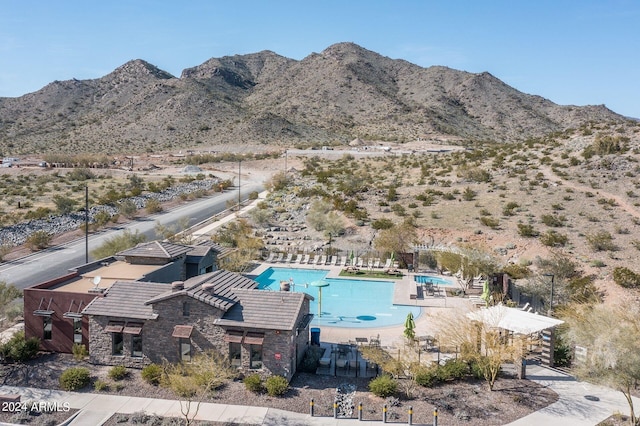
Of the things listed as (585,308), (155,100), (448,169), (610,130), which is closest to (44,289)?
(585,308)

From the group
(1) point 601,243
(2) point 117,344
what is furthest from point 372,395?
(1) point 601,243

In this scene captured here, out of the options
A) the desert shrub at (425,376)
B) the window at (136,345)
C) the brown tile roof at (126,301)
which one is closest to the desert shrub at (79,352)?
the brown tile roof at (126,301)

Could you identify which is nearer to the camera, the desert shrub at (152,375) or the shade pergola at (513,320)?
the desert shrub at (152,375)

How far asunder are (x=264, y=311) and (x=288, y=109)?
12414 centimetres

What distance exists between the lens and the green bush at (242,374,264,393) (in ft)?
51.8

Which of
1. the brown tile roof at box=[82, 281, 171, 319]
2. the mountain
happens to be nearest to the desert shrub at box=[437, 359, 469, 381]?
the brown tile roof at box=[82, 281, 171, 319]

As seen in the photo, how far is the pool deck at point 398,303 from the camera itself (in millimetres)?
21125

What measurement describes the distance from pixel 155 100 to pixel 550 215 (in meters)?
129

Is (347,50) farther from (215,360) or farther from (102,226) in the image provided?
(215,360)

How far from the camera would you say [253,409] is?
1497 cm

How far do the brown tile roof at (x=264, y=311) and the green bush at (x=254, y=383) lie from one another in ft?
4.95

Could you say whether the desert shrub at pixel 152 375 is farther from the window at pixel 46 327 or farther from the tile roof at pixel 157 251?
the tile roof at pixel 157 251

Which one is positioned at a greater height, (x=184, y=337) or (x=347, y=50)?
(x=347, y=50)

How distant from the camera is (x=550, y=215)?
1499 inches
